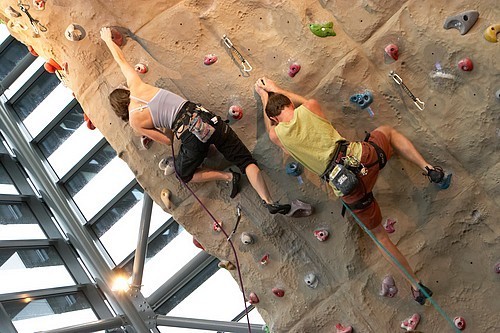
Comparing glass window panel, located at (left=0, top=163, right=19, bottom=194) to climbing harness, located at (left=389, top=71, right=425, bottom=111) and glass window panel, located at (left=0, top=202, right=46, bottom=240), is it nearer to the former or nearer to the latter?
glass window panel, located at (left=0, top=202, right=46, bottom=240)

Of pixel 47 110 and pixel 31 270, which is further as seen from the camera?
pixel 47 110

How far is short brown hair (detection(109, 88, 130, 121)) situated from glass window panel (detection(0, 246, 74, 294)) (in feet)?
9.51

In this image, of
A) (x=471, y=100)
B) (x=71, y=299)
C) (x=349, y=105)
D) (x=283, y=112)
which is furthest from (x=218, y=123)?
(x=71, y=299)

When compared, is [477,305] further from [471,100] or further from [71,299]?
[71,299]

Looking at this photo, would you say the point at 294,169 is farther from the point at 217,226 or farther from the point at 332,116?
the point at 217,226

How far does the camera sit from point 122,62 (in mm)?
4637

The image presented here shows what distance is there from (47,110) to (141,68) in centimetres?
330

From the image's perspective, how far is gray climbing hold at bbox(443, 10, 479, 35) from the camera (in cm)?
407

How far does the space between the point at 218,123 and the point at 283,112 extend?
0.47 metres

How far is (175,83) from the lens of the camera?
4766 millimetres

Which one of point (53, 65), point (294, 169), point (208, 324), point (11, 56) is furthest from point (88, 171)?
point (294, 169)

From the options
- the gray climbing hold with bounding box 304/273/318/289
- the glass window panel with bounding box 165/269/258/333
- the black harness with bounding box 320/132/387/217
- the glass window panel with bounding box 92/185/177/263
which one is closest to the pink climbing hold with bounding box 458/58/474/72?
the black harness with bounding box 320/132/387/217

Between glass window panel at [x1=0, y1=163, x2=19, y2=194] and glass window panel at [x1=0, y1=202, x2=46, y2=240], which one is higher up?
glass window panel at [x1=0, y1=163, x2=19, y2=194]

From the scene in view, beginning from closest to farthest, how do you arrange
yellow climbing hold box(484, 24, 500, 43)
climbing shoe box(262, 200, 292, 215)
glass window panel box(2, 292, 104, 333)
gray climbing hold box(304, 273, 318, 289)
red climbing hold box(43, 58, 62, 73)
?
yellow climbing hold box(484, 24, 500, 43)
climbing shoe box(262, 200, 292, 215)
gray climbing hold box(304, 273, 318, 289)
red climbing hold box(43, 58, 62, 73)
glass window panel box(2, 292, 104, 333)
